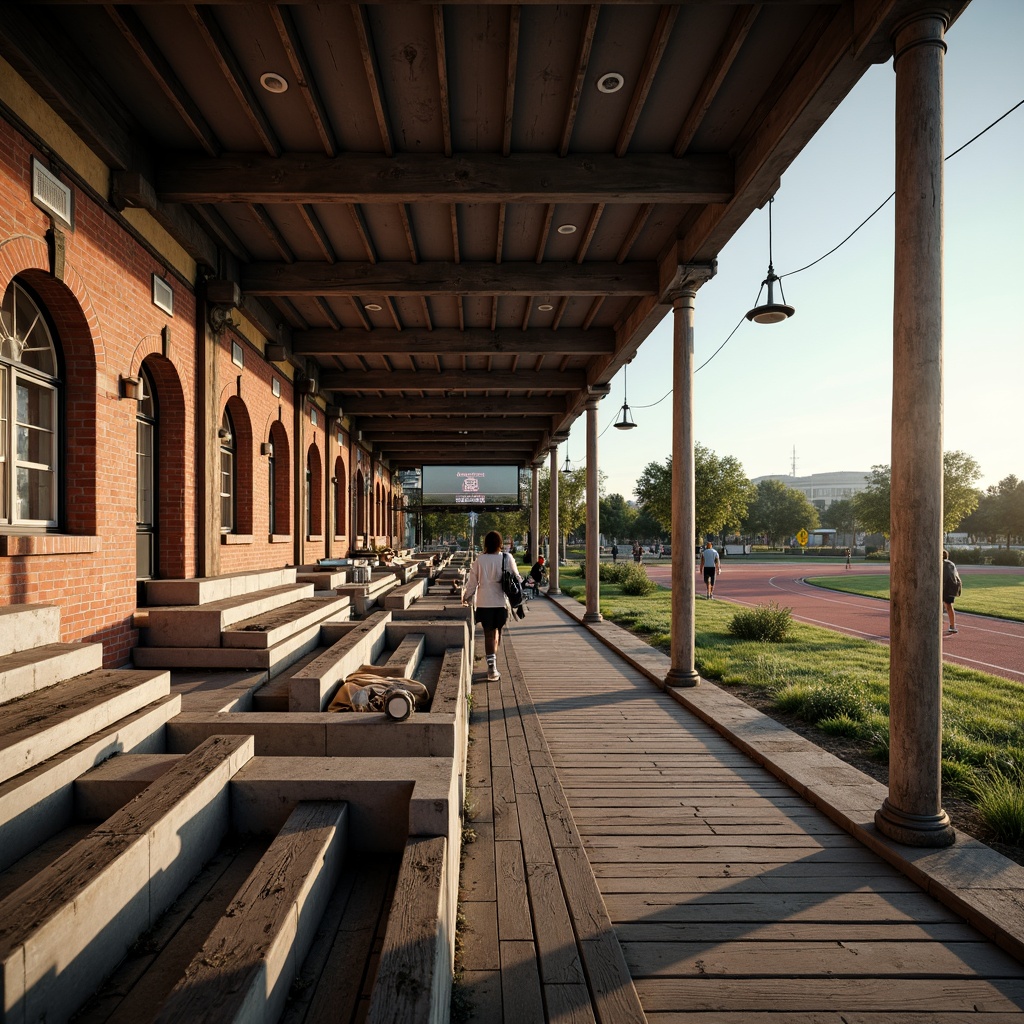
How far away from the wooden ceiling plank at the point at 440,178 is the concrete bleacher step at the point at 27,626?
3.69 metres

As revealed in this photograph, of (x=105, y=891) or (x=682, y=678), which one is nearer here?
(x=105, y=891)

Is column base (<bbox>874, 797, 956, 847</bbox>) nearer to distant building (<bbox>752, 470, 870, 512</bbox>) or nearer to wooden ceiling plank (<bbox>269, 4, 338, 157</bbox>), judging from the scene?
wooden ceiling plank (<bbox>269, 4, 338, 157</bbox>)

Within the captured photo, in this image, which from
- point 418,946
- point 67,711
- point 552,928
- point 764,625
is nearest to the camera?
point 418,946

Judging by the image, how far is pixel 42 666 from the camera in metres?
3.64

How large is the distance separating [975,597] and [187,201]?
868 inches

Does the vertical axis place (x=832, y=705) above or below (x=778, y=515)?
below

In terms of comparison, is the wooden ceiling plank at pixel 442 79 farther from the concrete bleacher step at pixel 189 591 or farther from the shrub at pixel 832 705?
the shrub at pixel 832 705

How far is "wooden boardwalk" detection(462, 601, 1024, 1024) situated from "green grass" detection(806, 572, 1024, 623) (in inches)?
544

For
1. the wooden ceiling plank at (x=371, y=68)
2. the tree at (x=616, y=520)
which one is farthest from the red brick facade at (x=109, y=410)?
the tree at (x=616, y=520)

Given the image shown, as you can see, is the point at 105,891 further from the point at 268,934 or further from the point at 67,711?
the point at 67,711

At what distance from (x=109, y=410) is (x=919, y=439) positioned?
607 centimetres

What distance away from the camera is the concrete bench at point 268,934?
167 centimetres

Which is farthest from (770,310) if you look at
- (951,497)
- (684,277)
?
(951,497)

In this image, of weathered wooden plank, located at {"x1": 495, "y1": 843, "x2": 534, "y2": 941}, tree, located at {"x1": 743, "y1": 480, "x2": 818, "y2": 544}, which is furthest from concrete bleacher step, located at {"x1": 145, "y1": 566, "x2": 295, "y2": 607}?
tree, located at {"x1": 743, "y1": 480, "x2": 818, "y2": 544}
